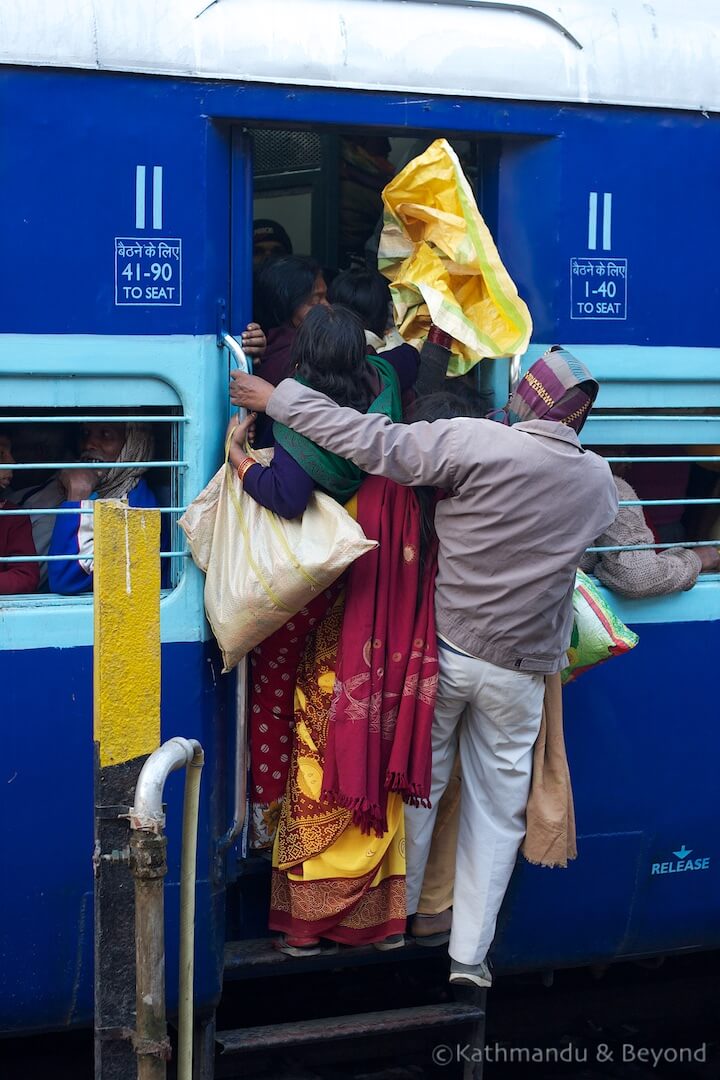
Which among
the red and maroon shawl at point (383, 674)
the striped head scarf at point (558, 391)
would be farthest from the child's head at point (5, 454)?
the striped head scarf at point (558, 391)

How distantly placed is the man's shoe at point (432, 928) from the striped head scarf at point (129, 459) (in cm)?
127

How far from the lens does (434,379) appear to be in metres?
3.03

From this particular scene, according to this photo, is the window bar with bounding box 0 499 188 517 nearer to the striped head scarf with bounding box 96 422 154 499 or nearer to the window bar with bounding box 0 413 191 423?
the striped head scarf with bounding box 96 422 154 499

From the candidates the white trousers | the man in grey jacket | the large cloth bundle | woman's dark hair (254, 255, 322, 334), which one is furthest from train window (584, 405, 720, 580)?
woman's dark hair (254, 255, 322, 334)

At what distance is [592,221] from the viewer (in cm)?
313

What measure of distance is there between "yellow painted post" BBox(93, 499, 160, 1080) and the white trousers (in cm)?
99

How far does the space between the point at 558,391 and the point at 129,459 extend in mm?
968

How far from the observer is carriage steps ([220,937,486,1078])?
305 centimetres

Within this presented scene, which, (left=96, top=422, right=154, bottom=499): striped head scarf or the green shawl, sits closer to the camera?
the green shawl

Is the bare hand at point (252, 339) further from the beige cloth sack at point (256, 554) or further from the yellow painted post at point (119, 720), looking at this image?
the yellow painted post at point (119, 720)

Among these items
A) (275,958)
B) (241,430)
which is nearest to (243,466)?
(241,430)

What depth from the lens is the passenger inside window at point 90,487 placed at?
288cm

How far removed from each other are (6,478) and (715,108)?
6.36 ft

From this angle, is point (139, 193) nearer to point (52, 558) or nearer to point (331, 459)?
point (331, 459)
